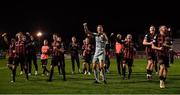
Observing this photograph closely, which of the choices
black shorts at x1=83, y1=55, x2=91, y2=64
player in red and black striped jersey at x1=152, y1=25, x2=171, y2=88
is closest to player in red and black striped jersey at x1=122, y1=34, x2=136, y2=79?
player in red and black striped jersey at x1=152, y1=25, x2=171, y2=88

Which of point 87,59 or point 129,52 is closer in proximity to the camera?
point 129,52

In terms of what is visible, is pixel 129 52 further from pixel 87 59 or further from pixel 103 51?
pixel 87 59

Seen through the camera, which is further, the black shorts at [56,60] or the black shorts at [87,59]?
the black shorts at [87,59]

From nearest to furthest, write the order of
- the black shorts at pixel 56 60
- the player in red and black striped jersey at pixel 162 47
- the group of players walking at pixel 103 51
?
the player in red and black striped jersey at pixel 162 47 < the group of players walking at pixel 103 51 < the black shorts at pixel 56 60

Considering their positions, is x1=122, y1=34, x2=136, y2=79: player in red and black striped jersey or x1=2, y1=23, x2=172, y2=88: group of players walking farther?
x1=122, y1=34, x2=136, y2=79: player in red and black striped jersey


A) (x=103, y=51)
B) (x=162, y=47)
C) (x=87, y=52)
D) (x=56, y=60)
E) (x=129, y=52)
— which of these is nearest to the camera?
(x=162, y=47)

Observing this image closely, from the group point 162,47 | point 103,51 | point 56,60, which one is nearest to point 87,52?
point 56,60

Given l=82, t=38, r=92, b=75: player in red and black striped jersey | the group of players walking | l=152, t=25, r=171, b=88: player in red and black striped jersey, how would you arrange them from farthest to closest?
l=82, t=38, r=92, b=75: player in red and black striped jersey < the group of players walking < l=152, t=25, r=171, b=88: player in red and black striped jersey

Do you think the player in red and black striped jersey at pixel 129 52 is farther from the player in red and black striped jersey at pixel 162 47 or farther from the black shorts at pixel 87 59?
the black shorts at pixel 87 59

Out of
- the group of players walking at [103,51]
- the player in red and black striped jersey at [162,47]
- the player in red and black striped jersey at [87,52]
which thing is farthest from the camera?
the player in red and black striped jersey at [87,52]

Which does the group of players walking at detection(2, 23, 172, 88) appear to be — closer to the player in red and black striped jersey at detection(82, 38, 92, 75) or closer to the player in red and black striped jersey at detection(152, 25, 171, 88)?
the player in red and black striped jersey at detection(152, 25, 171, 88)

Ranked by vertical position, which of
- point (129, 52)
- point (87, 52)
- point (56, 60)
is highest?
point (87, 52)

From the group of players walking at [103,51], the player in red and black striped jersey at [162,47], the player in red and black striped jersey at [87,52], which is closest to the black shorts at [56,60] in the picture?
the group of players walking at [103,51]

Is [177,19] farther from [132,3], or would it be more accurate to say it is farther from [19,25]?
[19,25]
